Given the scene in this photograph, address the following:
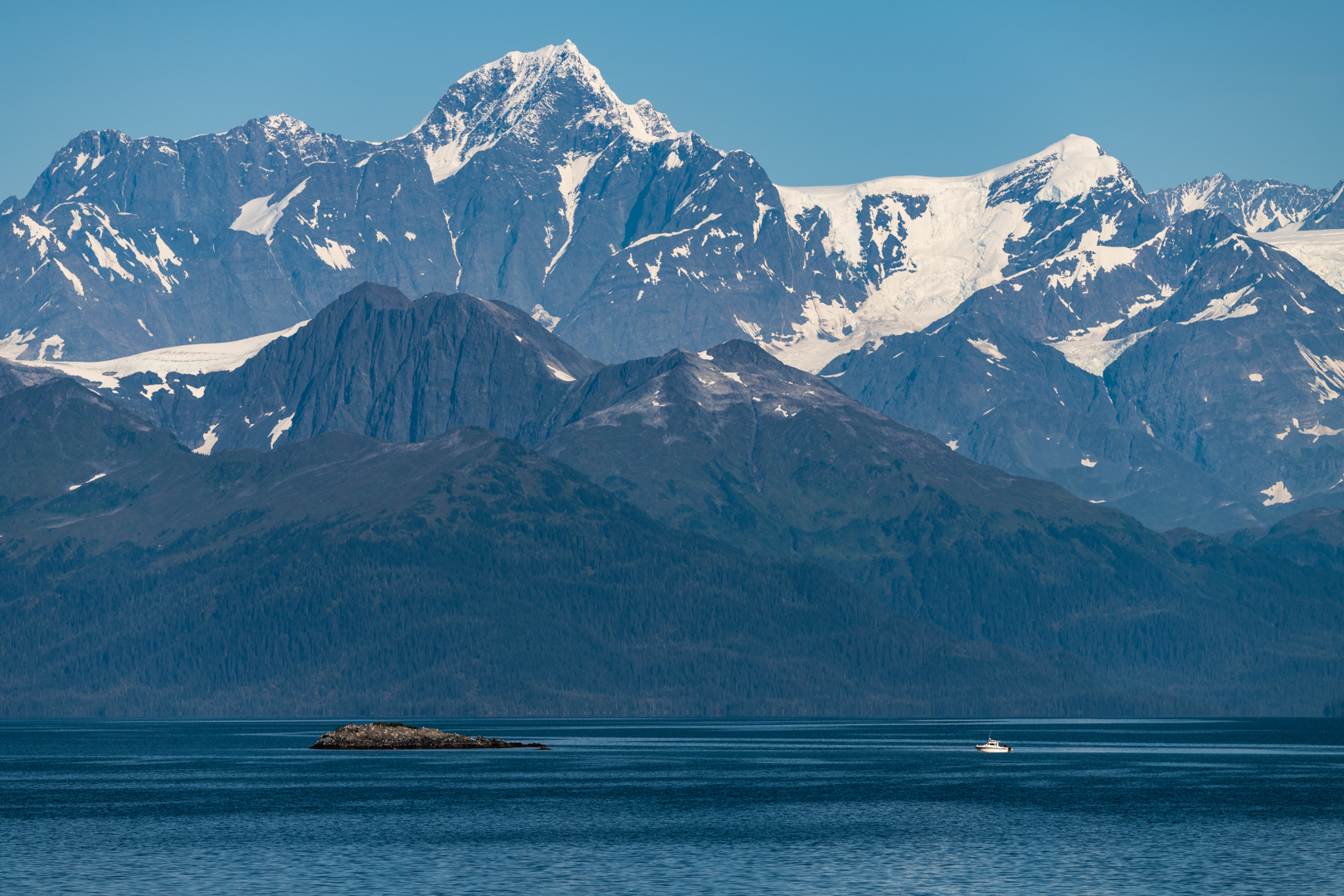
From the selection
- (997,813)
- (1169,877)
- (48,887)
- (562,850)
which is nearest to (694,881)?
(562,850)

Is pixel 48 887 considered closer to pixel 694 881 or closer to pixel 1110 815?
pixel 694 881

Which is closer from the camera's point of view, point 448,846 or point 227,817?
point 448,846

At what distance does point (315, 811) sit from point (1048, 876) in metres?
83.5

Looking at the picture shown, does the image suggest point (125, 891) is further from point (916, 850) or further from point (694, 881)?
point (916, 850)

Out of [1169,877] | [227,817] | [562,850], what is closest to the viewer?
[1169,877]

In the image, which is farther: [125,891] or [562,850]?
[562,850]

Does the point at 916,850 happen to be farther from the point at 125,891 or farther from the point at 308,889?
the point at 125,891

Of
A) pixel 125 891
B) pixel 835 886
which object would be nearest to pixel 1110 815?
pixel 835 886

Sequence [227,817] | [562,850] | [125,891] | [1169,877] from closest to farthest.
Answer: [125,891], [1169,877], [562,850], [227,817]

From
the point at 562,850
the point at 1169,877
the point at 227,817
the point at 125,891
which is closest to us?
the point at 125,891

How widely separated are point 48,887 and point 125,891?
6.04 meters

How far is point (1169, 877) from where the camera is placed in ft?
469

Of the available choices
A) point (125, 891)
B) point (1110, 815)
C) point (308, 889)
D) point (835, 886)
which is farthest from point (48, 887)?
point (1110, 815)

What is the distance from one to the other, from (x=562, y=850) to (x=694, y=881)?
902 inches
